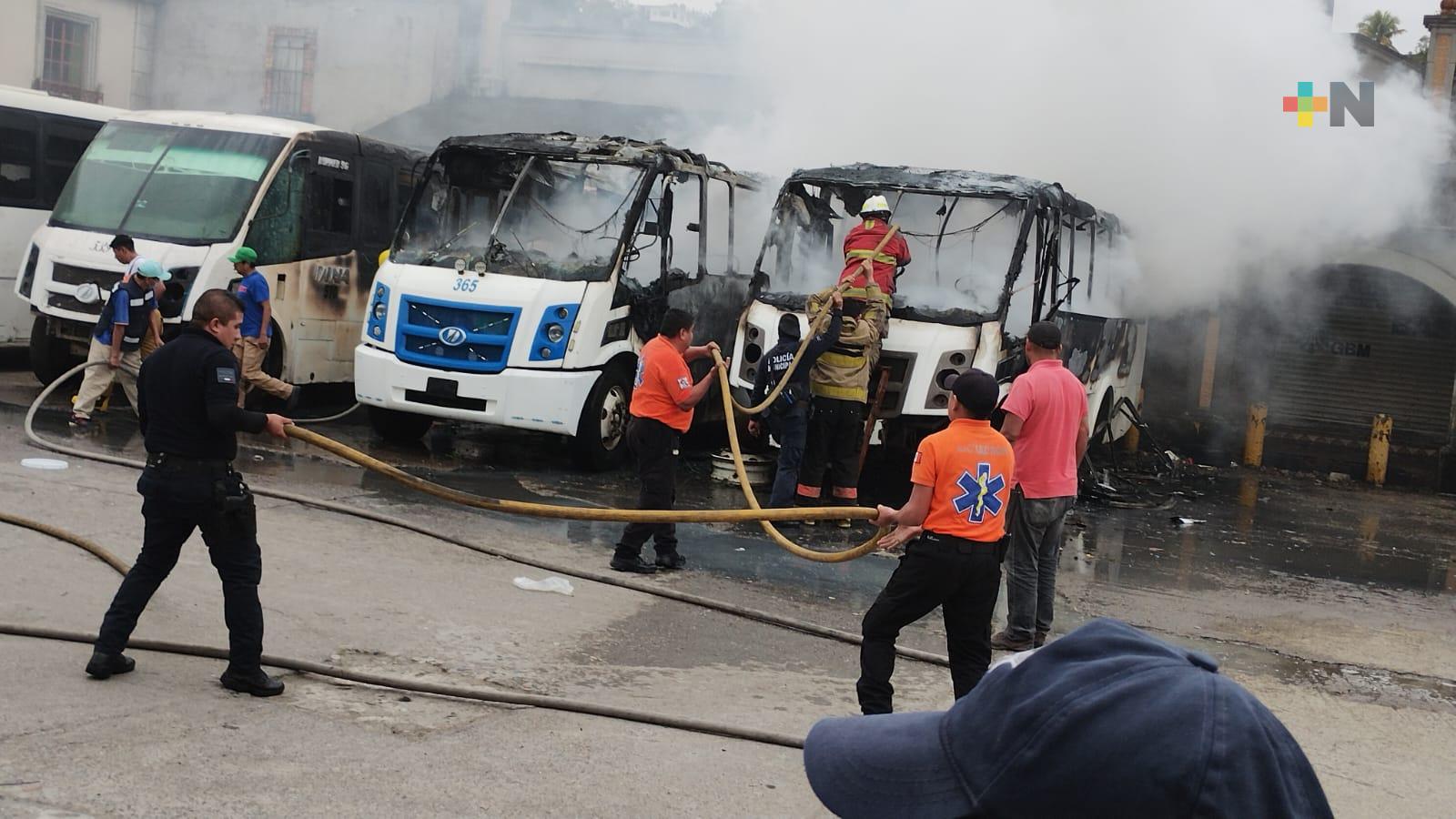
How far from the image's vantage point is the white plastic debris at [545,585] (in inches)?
293

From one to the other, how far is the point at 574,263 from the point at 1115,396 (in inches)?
253

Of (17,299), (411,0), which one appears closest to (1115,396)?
(17,299)

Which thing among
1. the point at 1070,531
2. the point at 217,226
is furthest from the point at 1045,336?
the point at 217,226

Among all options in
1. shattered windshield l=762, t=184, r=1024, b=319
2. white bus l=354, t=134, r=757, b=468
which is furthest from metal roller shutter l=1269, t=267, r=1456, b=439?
white bus l=354, t=134, r=757, b=468

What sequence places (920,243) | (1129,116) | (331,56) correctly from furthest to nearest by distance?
(331,56)
(1129,116)
(920,243)

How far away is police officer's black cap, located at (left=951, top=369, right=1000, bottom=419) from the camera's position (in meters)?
5.45

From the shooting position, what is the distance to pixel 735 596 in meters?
7.83

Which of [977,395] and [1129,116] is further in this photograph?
[1129,116]

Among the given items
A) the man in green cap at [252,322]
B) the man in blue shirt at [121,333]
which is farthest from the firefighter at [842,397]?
the man in blue shirt at [121,333]

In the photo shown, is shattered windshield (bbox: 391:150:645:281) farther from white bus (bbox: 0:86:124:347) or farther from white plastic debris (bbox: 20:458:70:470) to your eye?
white bus (bbox: 0:86:124:347)

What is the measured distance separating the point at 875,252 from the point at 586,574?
4141mm

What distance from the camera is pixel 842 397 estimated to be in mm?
10211

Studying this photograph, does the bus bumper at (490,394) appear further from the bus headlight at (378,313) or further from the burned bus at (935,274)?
the burned bus at (935,274)

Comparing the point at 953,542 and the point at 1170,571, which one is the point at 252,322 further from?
the point at 953,542
